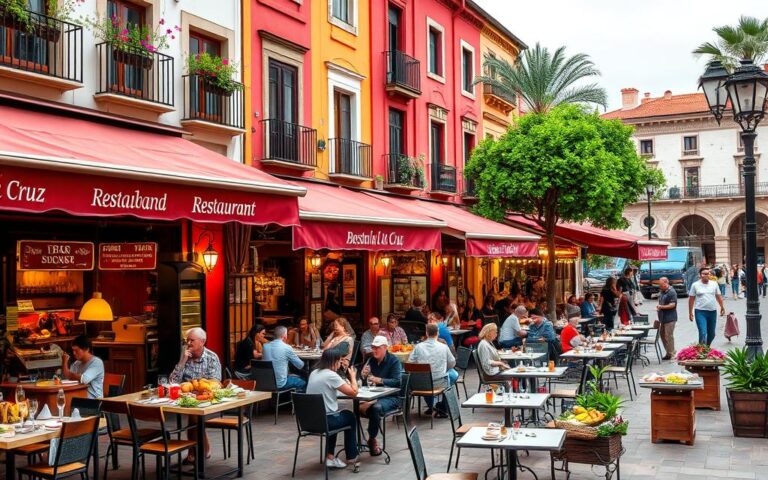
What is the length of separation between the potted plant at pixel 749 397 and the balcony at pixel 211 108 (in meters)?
8.67

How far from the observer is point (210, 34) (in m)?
13.7

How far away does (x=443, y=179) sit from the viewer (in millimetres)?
22094

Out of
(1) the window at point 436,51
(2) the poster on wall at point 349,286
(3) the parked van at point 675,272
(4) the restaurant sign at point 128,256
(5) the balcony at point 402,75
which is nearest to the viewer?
(4) the restaurant sign at point 128,256

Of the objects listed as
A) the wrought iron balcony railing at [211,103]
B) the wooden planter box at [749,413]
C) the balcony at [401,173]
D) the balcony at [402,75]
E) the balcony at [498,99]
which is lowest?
the wooden planter box at [749,413]

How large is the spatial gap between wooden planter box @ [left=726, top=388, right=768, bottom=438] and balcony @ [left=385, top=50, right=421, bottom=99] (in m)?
11.9

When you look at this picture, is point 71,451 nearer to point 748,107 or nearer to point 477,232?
point 748,107

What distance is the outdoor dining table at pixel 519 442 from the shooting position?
6.46 metres

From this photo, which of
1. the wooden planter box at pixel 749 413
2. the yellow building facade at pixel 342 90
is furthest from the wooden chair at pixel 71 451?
the yellow building facade at pixel 342 90

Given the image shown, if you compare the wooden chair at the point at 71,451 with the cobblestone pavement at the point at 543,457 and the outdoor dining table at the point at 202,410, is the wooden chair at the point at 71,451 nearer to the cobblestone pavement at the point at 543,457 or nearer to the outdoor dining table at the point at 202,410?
the outdoor dining table at the point at 202,410

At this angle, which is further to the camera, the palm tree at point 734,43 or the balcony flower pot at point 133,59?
the palm tree at point 734,43

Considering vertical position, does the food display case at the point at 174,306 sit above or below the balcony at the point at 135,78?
below

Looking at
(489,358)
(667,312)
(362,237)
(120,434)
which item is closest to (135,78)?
(362,237)

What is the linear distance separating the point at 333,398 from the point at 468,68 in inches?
718

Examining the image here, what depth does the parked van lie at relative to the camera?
4234cm
